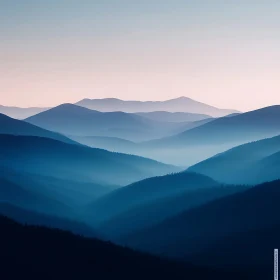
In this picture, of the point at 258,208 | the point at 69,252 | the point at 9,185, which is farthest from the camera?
the point at 9,185

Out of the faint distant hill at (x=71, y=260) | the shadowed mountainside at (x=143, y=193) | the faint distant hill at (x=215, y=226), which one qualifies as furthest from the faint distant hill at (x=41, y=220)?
the faint distant hill at (x=71, y=260)

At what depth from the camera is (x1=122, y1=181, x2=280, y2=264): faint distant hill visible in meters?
91.1

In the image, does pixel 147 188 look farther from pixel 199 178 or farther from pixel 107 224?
pixel 107 224

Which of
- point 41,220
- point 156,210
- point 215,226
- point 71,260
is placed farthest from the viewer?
point 156,210

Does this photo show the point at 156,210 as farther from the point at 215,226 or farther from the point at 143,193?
the point at 215,226

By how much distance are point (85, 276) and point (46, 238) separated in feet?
45.7

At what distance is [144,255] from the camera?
68.1m

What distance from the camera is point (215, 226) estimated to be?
104m

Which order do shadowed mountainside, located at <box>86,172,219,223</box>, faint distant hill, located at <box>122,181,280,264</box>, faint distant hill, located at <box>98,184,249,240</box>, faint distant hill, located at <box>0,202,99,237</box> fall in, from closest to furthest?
faint distant hill, located at <box>122,181,280,264</box>
faint distant hill, located at <box>0,202,99,237</box>
faint distant hill, located at <box>98,184,249,240</box>
shadowed mountainside, located at <box>86,172,219,223</box>

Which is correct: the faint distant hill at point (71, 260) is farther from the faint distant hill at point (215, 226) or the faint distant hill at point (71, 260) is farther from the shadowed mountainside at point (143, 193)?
the shadowed mountainside at point (143, 193)

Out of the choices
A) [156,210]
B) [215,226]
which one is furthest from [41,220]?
[215,226]

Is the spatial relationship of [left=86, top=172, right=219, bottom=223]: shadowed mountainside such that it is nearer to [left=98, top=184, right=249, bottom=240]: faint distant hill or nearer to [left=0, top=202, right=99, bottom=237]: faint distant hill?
[left=98, top=184, right=249, bottom=240]: faint distant hill

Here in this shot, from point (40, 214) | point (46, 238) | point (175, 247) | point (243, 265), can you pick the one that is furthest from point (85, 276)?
point (40, 214)

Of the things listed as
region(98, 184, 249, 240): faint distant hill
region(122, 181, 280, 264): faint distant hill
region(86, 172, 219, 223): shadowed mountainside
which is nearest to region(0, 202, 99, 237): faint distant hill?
region(98, 184, 249, 240): faint distant hill
